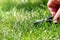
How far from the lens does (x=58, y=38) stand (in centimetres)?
347

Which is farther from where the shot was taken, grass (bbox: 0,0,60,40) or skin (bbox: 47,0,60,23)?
skin (bbox: 47,0,60,23)

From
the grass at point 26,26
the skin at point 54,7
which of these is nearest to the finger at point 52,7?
the skin at point 54,7

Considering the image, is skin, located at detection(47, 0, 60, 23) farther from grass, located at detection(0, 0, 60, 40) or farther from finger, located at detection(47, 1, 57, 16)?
grass, located at detection(0, 0, 60, 40)

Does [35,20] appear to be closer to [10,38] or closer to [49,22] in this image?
[49,22]

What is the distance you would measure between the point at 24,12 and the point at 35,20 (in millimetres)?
572

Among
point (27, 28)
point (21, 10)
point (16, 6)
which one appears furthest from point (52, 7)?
point (16, 6)

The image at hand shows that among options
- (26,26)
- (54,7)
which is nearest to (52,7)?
(54,7)

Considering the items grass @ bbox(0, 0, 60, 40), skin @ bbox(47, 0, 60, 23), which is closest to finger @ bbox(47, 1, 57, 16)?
skin @ bbox(47, 0, 60, 23)

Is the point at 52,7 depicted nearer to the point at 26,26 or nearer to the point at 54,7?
the point at 54,7

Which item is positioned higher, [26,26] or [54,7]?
[54,7]

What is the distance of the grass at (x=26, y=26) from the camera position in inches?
138

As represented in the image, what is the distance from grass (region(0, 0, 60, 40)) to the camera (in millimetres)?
3516

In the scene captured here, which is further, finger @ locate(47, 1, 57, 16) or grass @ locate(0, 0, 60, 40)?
finger @ locate(47, 1, 57, 16)

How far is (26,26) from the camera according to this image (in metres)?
3.88
